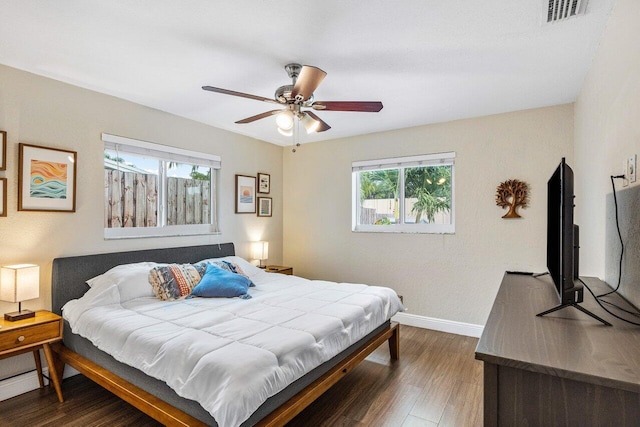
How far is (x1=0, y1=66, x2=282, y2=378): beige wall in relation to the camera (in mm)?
2543

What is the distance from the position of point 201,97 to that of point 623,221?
3.21 metres

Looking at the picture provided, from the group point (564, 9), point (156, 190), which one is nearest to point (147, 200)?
point (156, 190)

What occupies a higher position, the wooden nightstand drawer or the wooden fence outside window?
the wooden fence outside window

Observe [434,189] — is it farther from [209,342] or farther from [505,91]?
[209,342]

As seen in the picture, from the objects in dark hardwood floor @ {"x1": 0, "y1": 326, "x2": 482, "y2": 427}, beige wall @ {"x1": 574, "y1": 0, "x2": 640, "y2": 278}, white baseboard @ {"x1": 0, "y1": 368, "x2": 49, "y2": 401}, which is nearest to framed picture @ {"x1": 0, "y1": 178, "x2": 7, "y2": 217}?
white baseboard @ {"x1": 0, "y1": 368, "x2": 49, "y2": 401}

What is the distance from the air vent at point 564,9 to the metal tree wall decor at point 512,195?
1904 mm

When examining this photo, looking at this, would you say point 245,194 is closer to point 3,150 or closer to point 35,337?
point 3,150

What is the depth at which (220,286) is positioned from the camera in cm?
292

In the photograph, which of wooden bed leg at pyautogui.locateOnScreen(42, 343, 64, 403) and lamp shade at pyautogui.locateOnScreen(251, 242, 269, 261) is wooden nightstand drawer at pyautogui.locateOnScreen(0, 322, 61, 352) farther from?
lamp shade at pyautogui.locateOnScreen(251, 242, 269, 261)

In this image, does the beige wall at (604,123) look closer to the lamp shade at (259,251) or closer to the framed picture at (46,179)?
the lamp shade at (259,251)

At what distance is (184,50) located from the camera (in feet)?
7.48

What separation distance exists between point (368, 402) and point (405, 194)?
256 cm

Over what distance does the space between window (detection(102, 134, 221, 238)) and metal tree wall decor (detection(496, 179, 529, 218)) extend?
10.7ft

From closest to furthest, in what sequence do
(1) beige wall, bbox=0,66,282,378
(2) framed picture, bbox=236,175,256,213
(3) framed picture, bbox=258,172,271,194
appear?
(1) beige wall, bbox=0,66,282,378
(2) framed picture, bbox=236,175,256,213
(3) framed picture, bbox=258,172,271,194
